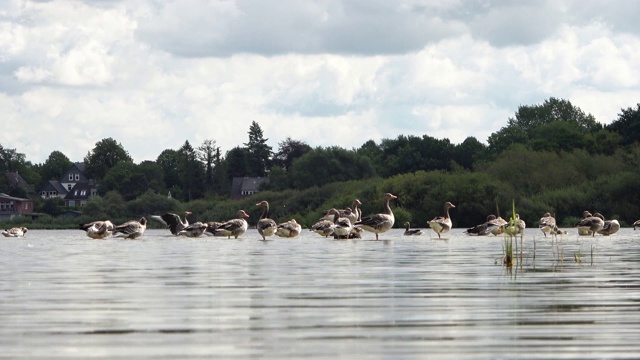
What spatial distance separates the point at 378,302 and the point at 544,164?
263 ft

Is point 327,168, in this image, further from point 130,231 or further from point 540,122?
point 130,231

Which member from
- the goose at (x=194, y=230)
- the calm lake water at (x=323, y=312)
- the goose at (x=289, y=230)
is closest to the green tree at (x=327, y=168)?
the goose at (x=194, y=230)

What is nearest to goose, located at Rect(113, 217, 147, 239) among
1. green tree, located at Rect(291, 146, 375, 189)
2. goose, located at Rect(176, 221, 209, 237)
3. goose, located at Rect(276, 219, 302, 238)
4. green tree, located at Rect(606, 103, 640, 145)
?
goose, located at Rect(176, 221, 209, 237)

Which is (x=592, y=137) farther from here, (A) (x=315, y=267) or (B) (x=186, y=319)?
(B) (x=186, y=319)

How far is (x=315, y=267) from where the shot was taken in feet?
71.4

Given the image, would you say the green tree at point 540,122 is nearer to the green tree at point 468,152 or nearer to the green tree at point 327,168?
the green tree at point 468,152

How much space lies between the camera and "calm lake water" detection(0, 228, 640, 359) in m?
9.38

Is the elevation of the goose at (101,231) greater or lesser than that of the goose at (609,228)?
lesser

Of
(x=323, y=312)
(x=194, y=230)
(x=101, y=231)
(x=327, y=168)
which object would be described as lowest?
(x=323, y=312)

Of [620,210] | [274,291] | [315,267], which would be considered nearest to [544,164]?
[620,210]

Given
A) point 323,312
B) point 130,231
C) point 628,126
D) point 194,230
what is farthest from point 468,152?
point 323,312

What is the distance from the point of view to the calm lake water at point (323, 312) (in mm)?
9375

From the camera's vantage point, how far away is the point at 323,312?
1227 centimetres

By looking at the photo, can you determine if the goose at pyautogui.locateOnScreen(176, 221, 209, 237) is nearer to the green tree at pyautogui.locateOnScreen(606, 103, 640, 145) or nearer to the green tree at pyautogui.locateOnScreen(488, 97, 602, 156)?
the green tree at pyautogui.locateOnScreen(606, 103, 640, 145)
